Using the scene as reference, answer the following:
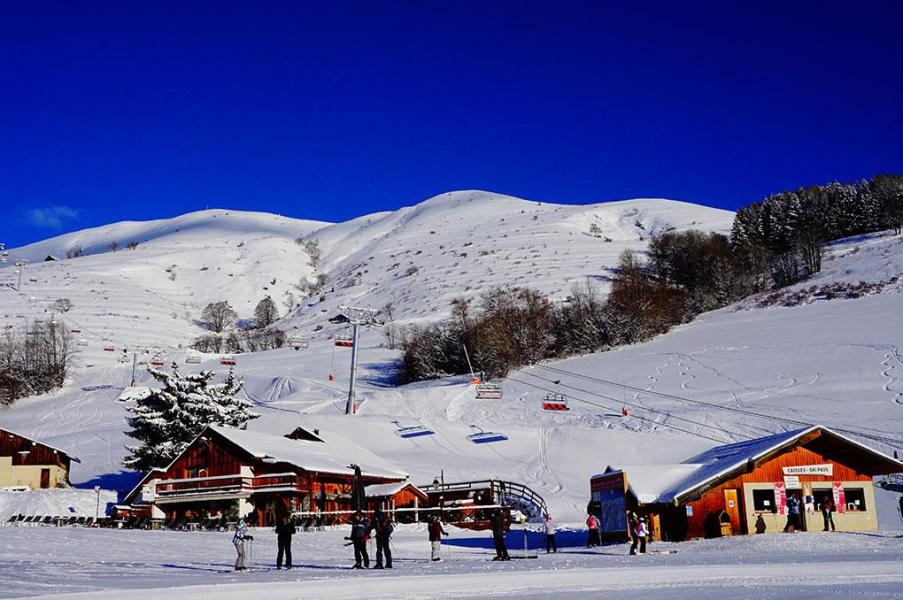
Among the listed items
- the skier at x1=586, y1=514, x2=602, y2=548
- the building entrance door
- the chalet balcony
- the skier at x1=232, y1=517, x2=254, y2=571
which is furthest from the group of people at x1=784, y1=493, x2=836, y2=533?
the chalet balcony

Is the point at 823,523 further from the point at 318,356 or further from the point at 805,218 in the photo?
the point at 805,218

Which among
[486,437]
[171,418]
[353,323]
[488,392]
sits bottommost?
[486,437]

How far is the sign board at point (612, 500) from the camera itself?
90.5 feet

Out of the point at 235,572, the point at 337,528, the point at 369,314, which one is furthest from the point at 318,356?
the point at 235,572

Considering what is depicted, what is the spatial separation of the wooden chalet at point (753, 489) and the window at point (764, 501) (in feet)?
0.10

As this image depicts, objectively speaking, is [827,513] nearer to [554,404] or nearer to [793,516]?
[793,516]

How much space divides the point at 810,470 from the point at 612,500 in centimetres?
646

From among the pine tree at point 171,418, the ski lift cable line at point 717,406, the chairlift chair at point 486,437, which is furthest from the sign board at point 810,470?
the pine tree at point 171,418

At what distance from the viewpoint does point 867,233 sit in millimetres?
101750

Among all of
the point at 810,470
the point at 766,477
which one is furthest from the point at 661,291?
the point at 766,477

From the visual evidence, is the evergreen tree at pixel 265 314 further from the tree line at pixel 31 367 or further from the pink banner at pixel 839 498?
the pink banner at pixel 839 498

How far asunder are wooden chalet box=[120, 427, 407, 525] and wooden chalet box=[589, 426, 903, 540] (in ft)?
45.8

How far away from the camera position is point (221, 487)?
128 ft

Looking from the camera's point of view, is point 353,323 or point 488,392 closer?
point 488,392
